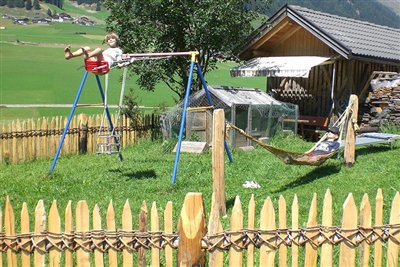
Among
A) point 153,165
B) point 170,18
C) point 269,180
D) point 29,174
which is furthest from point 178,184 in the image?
point 170,18

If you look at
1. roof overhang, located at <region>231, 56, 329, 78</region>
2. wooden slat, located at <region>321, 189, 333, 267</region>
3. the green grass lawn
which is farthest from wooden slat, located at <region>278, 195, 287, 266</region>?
roof overhang, located at <region>231, 56, 329, 78</region>

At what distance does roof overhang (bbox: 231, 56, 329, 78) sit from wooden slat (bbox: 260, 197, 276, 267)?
1182 centimetres

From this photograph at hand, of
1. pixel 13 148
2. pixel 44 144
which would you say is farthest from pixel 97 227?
pixel 44 144

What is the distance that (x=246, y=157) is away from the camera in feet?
39.5

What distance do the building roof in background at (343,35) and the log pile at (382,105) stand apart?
0.92m

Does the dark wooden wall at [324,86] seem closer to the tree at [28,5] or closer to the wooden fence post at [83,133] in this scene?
the wooden fence post at [83,133]

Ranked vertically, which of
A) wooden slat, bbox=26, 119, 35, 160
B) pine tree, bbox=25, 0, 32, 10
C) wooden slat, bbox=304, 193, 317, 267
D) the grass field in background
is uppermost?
pine tree, bbox=25, 0, 32, 10

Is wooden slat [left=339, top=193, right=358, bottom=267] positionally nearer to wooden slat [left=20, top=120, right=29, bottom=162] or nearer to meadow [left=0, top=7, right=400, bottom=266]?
meadow [left=0, top=7, right=400, bottom=266]

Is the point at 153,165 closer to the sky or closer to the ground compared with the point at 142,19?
closer to the ground

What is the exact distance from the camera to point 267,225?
3.95 meters

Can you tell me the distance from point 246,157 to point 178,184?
124 inches

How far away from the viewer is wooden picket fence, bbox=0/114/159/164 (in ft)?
42.3

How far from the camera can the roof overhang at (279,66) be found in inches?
614

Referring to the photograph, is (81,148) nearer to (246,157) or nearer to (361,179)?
(246,157)
